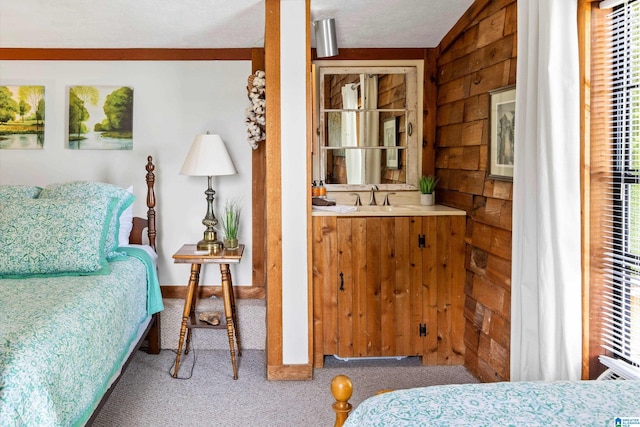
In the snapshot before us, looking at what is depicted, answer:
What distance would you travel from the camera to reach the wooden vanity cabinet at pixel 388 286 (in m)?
3.76

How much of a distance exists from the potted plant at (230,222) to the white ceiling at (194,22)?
1.12 metres

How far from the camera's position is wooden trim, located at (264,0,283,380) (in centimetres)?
353

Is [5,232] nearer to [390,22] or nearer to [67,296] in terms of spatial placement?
[67,296]

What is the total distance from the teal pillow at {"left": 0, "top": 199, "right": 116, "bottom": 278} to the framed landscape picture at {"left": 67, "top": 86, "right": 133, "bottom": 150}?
108 cm

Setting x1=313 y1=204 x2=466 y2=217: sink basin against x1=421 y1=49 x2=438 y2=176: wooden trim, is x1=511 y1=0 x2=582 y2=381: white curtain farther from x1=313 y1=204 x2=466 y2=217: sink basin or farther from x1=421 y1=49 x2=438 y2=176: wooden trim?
x1=421 y1=49 x2=438 y2=176: wooden trim

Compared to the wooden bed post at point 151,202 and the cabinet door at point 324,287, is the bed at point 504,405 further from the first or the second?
the wooden bed post at point 151,202

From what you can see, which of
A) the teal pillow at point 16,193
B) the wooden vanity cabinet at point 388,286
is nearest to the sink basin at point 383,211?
the wooden vanity cabinet at point 388,286

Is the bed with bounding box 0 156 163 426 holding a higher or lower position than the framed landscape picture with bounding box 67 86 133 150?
lower

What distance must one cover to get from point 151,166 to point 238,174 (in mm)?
613

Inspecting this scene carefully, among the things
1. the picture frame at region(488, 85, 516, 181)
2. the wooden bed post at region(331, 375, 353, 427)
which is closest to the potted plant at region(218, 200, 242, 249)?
the picture frame at region(488, 85, 516, 181)

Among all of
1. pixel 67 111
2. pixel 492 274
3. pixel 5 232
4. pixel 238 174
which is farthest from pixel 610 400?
pixel 67 111

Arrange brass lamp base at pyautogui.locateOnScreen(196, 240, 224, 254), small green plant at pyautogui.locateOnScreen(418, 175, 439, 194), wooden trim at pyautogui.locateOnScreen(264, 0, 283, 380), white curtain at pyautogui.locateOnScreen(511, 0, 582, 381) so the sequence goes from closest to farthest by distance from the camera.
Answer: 1. white curtain at pyautogui.locateOnScreen(511, 0, 582, 381)
2. wooden trim at pyautogui.locateOnScreen(264, 0, 283, 380)
3. brass lamp base at pyautogui.locateOnScreen(196, 240, 224, 254)
4. small green plant at pyautogui.locateOnScreen(418, 175, 439, 194)

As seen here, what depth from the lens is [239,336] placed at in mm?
4203

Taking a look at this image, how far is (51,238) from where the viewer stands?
3.16 meters
